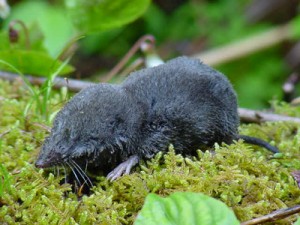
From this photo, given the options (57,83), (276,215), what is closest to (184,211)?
(276,215)

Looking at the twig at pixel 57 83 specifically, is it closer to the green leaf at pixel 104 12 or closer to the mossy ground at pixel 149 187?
the green leaf at pixel 104 12

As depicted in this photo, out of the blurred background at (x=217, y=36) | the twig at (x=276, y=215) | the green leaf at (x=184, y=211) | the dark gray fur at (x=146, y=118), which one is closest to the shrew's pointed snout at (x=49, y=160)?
the dark gray fur at (x=146, y=118)

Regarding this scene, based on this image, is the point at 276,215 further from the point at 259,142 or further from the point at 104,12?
the point at 104,12

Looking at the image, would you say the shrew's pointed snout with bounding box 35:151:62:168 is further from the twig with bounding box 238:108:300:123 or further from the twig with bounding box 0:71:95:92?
the twig with bounding box 238:108:300:123

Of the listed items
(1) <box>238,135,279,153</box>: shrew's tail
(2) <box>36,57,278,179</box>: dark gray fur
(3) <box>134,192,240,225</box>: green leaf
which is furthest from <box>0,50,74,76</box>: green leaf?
(3) <box>134,192,240,225</box>: green leaf

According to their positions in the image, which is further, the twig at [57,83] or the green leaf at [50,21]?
the green leaf at [50,21]

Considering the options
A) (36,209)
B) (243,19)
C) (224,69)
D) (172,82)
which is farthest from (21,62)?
(243,19)
